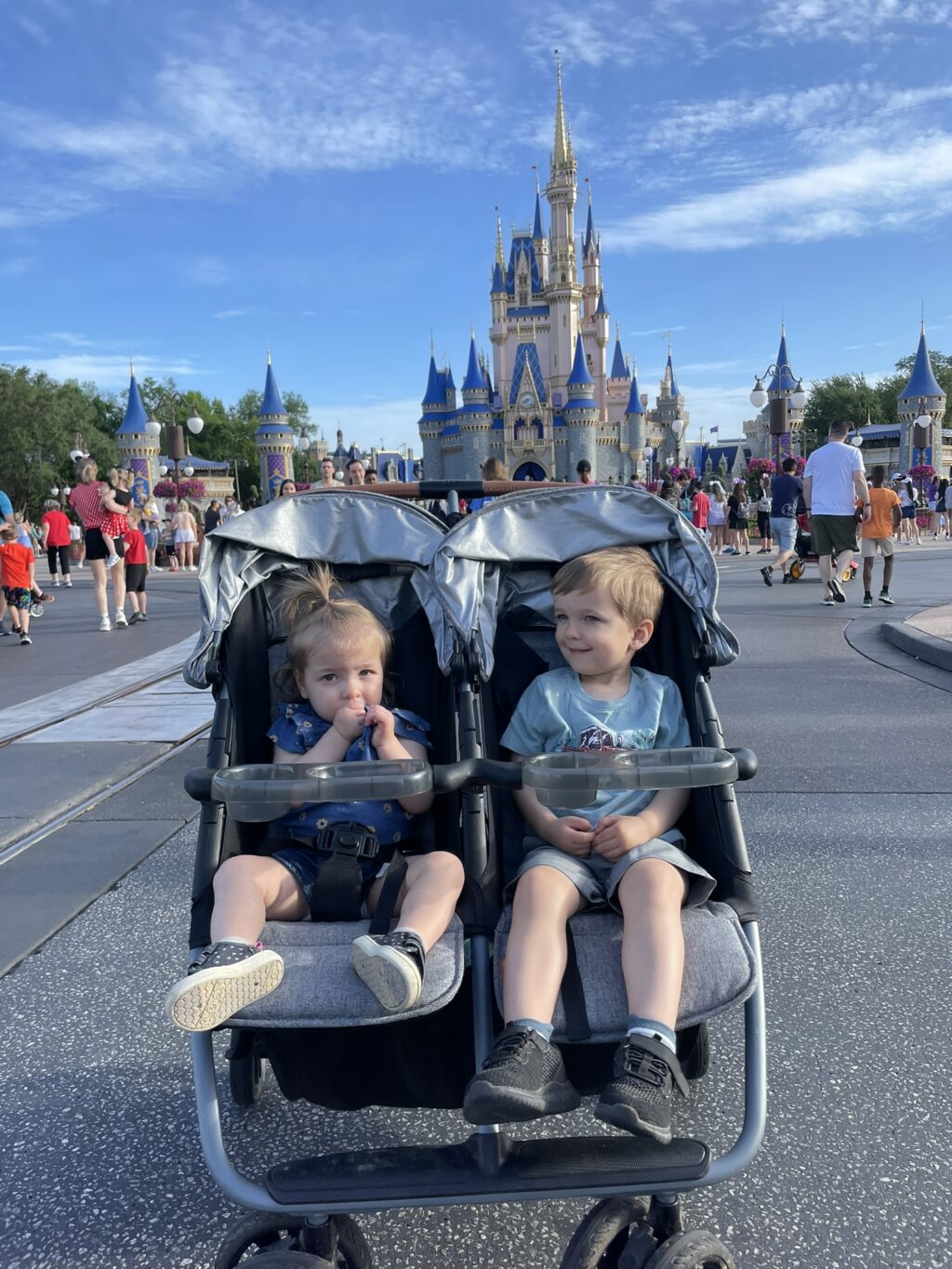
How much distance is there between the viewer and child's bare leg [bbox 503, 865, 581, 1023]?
6.33 feet

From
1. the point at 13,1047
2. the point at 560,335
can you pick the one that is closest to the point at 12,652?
the point at 13,1047

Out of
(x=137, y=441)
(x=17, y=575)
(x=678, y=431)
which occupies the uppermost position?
(x=678, y=431)

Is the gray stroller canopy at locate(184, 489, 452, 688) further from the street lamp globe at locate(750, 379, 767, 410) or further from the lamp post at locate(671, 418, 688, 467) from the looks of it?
the lamp post at locate(671, 418, 688, 467)

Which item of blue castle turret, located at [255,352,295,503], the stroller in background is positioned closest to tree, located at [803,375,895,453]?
blue castle turret, located at [255,352,295,503]

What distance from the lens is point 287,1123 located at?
2.43 metres

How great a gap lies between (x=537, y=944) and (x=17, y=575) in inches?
412

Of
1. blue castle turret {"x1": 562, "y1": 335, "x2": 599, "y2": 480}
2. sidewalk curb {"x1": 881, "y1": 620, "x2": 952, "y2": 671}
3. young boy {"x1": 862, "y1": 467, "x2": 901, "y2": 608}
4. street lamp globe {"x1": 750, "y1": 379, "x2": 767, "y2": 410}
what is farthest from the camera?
blue castle turret {"x1": 562, "y1": 335, "x2": 599, "y2": 480}

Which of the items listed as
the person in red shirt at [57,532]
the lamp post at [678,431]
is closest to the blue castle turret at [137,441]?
the person in red shirt at [57,532]

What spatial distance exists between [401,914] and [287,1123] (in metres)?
0.75

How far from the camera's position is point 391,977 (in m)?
1.87

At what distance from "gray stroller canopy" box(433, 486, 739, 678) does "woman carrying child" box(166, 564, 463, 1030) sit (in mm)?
267

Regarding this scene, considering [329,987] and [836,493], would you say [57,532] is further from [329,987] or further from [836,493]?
[329,987]

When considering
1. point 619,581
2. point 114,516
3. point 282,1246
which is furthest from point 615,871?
point 114,516

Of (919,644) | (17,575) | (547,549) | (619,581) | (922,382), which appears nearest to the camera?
(619,581)
